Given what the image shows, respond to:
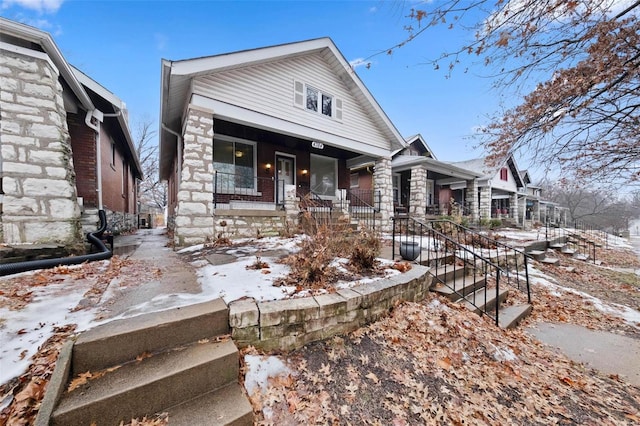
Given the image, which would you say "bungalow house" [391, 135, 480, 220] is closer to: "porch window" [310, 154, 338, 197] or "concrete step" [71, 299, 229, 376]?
"porch window" [310, 154, 338, 197]

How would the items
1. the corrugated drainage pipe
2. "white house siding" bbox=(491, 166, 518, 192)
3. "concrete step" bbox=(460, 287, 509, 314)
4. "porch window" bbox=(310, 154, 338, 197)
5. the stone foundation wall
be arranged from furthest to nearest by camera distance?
"white house siding" bbox=(491, 166, 518, 192), "porch window" bbox=(310, 154, 338, 197), the stone foundation wall, "concrete step" bbox=(460, 287, 509, 314), the corrugated drainage pipe

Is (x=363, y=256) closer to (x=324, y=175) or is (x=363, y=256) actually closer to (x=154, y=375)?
(x=154, y=375)

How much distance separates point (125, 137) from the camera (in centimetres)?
956

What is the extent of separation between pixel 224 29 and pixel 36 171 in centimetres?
746

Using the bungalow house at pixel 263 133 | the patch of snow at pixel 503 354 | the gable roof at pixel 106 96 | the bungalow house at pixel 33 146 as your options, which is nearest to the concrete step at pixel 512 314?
the patch of snow at pixel 503 354

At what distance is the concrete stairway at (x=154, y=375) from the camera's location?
147cm

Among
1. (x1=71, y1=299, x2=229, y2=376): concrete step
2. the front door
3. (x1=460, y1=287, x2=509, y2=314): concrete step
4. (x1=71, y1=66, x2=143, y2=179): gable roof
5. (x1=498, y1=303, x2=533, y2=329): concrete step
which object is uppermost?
(x1=71, y1=66, x2=143, y2=179): gable roof

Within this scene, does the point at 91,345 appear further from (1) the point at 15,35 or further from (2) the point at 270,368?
(1) the point at 15,35

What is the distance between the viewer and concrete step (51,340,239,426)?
4.63 ft

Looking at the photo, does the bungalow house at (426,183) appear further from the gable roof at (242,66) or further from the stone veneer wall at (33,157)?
the stone veneer wall at (33,157)

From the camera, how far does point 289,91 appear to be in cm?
768

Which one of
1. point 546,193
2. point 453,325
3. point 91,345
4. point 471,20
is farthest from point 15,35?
point 546,193

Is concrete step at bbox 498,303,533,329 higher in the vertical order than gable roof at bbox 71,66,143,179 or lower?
lower

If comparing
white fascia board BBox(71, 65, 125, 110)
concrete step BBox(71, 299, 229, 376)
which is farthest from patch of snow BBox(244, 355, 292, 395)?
white fascia board BBox(71, 65, 125, 110)
